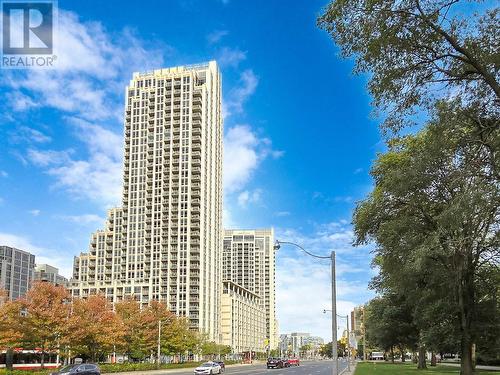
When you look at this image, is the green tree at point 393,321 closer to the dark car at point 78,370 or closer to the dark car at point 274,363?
the dark car at point 274,363

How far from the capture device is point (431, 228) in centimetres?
3350

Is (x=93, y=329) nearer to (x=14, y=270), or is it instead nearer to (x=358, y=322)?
(x=358, y=322)

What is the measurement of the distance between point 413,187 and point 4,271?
179626 millimetres

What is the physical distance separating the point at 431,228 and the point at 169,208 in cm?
13473

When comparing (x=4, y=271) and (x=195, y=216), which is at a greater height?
(x=195, y=216)

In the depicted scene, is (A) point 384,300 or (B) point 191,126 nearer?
(A) point 384,300

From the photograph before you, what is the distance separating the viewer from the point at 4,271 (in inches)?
7170

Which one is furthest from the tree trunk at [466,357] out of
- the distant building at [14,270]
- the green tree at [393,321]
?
the distant building at [14,270]

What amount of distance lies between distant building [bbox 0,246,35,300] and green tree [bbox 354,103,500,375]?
170 m

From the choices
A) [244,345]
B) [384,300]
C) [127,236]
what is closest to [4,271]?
[127,236]

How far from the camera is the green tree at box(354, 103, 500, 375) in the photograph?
23500 mm

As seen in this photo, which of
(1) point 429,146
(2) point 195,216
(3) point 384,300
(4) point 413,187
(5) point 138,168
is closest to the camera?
(1) point 429,146

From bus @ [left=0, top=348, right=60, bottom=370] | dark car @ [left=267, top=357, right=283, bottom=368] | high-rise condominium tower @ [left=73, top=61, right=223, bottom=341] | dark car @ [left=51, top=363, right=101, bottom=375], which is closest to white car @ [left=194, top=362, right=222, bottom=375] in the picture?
dark car @ [left=51, top=363, right=101, bottom=375]

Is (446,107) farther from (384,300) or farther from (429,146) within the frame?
(384,300)
